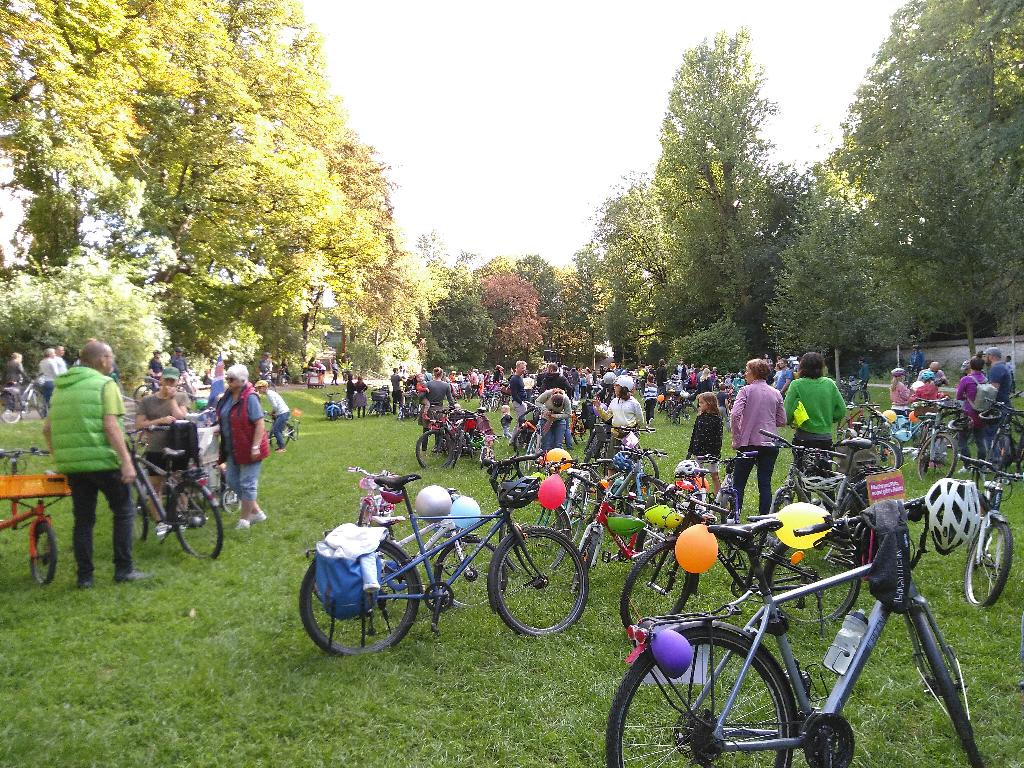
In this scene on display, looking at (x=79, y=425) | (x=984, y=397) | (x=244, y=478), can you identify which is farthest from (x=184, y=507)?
(x=984, y=397)

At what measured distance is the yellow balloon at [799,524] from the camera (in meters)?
2.57

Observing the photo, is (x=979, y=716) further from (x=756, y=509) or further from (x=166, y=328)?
(x=166, y=328)

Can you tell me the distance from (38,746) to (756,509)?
21.0ft

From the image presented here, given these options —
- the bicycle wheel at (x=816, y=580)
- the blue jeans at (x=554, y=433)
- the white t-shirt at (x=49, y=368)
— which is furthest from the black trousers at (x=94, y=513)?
the white t-shirt at (x=49, y=368)

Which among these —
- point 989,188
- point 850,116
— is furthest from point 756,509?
point 850,116

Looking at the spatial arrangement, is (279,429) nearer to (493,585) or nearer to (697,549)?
(493,585)

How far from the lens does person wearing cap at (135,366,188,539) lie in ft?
20.3

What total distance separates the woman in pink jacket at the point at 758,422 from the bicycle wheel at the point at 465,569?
2.58m

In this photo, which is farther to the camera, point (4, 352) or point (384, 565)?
point (4, 352)

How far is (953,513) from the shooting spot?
125 inches

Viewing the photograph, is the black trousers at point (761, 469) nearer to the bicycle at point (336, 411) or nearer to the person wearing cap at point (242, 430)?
the person wearing cap at point (242, 430)

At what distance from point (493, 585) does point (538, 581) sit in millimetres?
397

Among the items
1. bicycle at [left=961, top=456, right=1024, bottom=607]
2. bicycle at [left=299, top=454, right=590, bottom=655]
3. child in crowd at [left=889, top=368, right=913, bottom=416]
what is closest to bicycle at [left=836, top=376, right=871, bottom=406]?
child in crowd at [left=889, top=368, right=913, bottom=416]

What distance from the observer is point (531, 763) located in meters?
2.86
